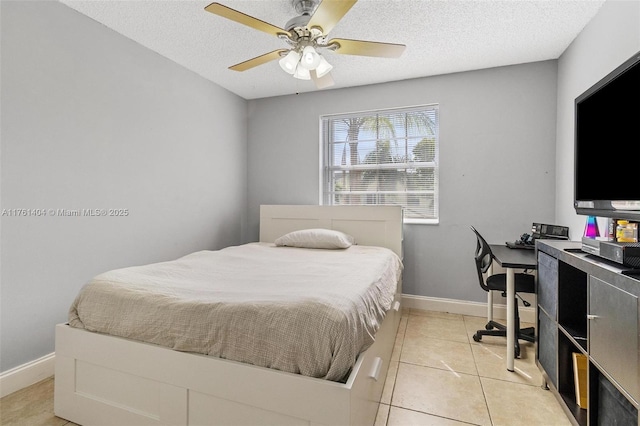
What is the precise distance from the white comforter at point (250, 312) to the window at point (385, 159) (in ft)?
5.45

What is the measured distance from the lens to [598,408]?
1290mm

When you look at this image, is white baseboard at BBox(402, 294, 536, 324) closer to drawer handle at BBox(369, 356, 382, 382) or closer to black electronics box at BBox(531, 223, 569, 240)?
black electronics box at BBox(531, 223, 569, 240)

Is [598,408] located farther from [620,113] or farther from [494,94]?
[494,94]

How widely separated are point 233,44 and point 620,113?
102 inches

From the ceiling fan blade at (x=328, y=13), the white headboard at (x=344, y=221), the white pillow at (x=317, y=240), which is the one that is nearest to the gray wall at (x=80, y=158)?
the white headboard at (x=344, y=221)

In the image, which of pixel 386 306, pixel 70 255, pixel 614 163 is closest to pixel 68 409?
pixel 70 255

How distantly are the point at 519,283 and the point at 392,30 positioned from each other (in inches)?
84.0

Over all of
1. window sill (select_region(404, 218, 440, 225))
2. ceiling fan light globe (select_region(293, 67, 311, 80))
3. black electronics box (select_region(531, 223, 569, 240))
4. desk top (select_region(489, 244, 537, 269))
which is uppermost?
ceiling fan light globe (select_region(293, 67, 311, 80))

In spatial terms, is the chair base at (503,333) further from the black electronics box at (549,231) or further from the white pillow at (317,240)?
the white pillow at (317,240)

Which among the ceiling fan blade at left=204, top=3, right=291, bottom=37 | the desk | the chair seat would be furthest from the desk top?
the ceiling fan blade at left=204, top=3, right=291, bottom=37

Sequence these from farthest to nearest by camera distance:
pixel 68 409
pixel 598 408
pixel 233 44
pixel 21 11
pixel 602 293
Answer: pixel 233 44 → pixel 21 11 → pixel 68 409 → pixel 598 408 → pixel 602 293

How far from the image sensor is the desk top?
1.97 meters

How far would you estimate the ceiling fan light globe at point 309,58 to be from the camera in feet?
6.15

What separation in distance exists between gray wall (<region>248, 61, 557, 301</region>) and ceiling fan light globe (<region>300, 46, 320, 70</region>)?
1.68 meters
